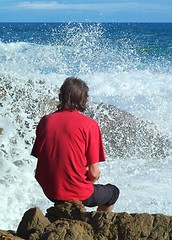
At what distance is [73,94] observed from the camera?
3.60 m

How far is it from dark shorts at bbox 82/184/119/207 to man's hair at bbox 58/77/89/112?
21.7 inches

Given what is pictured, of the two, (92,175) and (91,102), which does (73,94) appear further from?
(91,102)

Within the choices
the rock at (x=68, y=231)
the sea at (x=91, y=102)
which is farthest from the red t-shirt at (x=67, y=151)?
the sea at (x=91, y=102)

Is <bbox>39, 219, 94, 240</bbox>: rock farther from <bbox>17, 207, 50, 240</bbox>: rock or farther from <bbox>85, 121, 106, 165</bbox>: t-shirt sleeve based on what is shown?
<bbox>85, 121, 106, 165</bbox>: t-shirt sleeve

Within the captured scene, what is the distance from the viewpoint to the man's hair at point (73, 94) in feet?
11.8

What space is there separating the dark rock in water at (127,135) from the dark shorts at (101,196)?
3.94 m

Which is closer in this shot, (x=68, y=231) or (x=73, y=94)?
(x=68, y=231)

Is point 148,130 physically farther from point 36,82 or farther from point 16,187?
point 16,187

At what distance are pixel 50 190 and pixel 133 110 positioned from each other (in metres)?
6.69

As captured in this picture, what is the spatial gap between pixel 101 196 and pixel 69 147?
0.42m

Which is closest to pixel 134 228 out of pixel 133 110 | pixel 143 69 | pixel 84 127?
pixel 84 127

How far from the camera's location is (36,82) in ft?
30.3

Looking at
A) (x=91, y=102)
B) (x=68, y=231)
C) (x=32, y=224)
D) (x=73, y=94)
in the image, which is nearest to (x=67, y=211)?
(x=32, y=224)

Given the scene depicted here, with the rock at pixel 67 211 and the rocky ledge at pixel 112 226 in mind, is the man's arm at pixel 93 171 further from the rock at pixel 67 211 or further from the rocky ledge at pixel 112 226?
the rocky ledge at pixel 112 226
